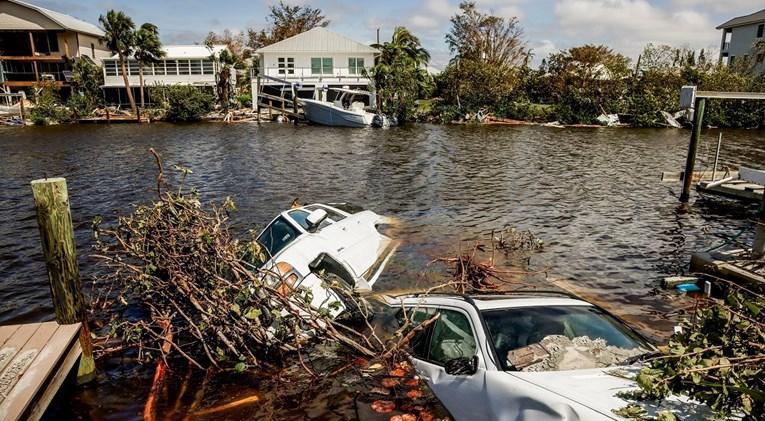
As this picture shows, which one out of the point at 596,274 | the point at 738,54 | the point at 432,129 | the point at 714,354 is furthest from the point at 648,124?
the point at 714,354

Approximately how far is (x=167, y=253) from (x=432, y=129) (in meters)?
41.3

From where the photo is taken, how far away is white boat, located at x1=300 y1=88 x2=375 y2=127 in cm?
4816

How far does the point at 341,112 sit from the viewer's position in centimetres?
4822

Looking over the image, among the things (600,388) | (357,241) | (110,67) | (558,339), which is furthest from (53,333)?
(110,67)

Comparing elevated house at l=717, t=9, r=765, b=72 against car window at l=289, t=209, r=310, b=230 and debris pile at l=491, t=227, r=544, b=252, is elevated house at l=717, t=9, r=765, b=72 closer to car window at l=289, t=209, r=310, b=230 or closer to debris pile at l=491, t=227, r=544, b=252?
debris pile at l=491, t=227, r=544, b=252

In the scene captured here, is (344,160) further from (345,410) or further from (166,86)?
(166,86)

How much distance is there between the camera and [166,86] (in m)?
54.2

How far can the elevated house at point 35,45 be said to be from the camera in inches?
2275

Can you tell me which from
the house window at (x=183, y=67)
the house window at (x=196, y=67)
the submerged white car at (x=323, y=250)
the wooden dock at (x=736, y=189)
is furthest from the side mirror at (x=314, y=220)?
the house window at (x=183, y=67)

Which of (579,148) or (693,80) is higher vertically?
(693,80)

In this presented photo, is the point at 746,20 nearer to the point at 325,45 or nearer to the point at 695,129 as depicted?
the point at 325,45

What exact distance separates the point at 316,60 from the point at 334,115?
11.5m

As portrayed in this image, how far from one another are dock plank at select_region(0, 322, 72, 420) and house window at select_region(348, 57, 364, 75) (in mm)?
52232

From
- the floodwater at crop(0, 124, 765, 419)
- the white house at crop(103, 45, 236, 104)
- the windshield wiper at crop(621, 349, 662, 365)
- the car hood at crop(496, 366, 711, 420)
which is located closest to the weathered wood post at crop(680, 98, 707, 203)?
the floodwater at crop(0, 124, 765, 419)
